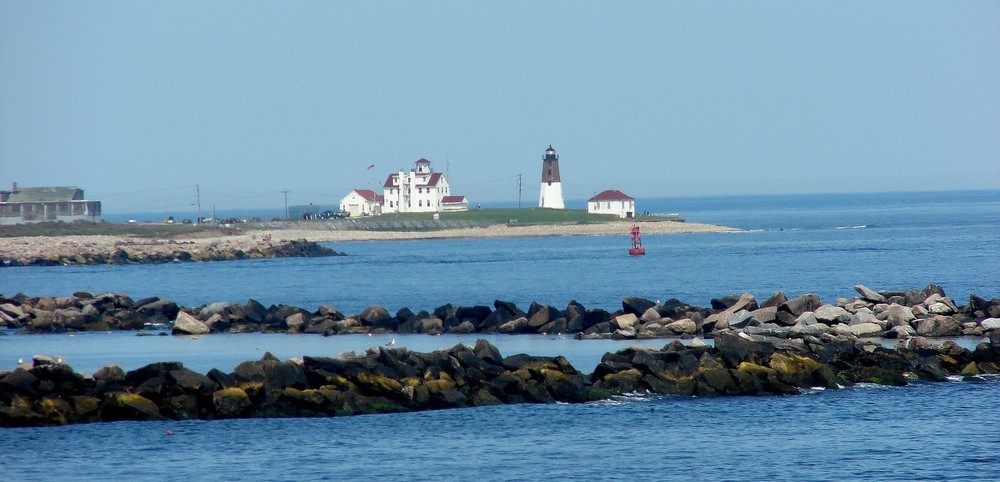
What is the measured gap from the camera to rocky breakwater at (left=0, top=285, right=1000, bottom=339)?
2489 centimetres

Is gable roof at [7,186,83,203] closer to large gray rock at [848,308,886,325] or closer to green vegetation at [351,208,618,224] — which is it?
green vegetation at [351,208,618,224]

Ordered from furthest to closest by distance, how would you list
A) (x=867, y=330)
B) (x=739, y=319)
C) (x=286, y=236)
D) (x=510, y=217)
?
(x=510, y=217) → (x=286, y=236) → (x=739, y=319) → (x=867, y=330)

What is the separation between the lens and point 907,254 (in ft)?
196

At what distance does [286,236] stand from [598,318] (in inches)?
2622

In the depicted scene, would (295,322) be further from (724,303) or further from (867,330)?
(867,330)

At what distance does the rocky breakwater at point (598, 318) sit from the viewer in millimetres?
24891

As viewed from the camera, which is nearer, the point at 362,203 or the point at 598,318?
the point at 598,318

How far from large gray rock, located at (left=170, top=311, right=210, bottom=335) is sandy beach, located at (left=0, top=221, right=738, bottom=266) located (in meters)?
43.7

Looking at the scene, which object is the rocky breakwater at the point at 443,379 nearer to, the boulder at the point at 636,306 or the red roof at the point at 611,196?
the boulder at the point at 636,306

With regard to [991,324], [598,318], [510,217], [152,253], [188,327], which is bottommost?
[152,253]

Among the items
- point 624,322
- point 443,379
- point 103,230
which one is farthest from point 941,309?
point 103,230

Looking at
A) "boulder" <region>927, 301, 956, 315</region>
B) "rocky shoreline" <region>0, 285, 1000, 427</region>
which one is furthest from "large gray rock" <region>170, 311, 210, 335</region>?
"boulder" <region>927, 301, 956, 315</region>

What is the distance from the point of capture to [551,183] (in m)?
112

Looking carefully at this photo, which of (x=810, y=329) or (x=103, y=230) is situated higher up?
(x=103, y=230)
